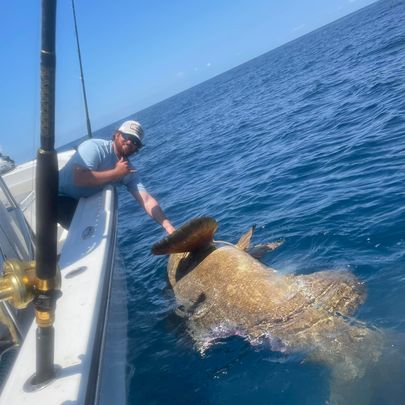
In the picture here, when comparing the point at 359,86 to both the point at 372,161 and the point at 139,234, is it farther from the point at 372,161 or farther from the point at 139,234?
the point at 139,234

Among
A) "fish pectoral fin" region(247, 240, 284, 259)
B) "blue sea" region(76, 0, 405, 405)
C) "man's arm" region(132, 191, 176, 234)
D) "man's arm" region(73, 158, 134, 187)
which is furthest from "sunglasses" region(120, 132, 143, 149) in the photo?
"fish pectoral fin" region(247, 240, 284, 259)

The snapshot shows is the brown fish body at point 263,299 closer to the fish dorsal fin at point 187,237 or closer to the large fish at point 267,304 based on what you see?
the large fish at point 267,304

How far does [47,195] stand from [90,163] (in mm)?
4285

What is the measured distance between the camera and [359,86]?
1769 centimetres

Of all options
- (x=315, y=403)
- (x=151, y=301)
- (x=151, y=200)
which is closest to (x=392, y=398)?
(x=315, y=403)

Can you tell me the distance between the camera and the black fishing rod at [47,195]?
2006 millimetres

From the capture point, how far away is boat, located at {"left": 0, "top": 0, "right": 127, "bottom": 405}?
2.14m

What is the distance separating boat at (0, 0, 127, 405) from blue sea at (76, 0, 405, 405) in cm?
77

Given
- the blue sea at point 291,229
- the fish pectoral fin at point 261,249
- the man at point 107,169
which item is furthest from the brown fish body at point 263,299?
the man at point 107,169

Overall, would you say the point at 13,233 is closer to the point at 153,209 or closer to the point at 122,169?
the point at 122,169

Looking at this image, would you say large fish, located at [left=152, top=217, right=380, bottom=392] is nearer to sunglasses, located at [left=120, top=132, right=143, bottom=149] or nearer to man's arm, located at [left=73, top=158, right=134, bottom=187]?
man's arm, located at [left=73, top=158, right=134, bottom=187]

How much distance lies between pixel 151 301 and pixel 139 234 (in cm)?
404

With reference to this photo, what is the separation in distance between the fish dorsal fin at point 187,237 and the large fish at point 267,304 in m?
0.01

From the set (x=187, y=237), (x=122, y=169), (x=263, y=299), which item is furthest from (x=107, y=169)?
(x=263, y=299)
